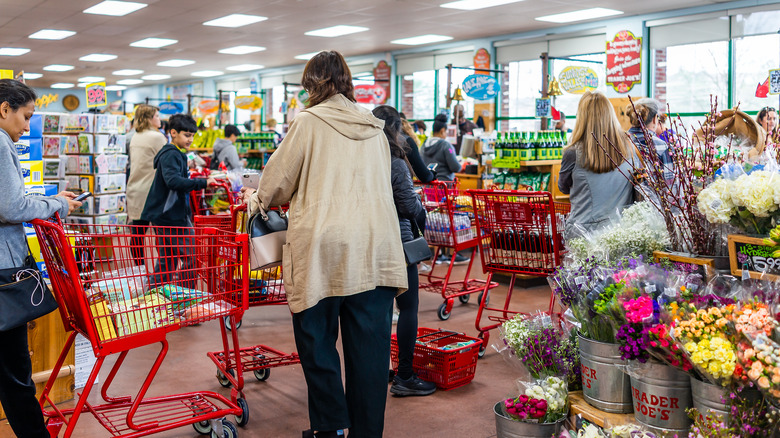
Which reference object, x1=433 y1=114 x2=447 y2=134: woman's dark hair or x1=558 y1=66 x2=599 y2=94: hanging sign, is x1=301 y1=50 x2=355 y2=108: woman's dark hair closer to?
x1=433 y1=114 x2=447 y2=134: woman's dark hair

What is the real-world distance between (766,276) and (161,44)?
14.2 m

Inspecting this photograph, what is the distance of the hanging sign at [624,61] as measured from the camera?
1102 cm

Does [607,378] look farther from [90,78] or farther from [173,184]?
[90,78]

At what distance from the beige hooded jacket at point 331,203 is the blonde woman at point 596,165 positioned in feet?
5.02

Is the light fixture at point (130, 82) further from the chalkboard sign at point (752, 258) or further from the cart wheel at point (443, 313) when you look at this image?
the chalkboard sign at point (752, 258)

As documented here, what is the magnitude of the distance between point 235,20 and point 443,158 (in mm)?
5719

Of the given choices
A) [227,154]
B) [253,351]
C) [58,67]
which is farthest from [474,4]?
[58,67]

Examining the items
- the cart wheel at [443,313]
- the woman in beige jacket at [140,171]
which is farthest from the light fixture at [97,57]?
the cart wheel at [443,313]

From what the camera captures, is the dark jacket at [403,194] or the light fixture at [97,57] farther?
the light fixture at [97,57]

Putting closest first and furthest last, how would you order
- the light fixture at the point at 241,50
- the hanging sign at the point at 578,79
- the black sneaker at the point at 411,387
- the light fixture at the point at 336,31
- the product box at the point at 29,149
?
the black sneaker at the point at 411,387, the product box at the point at 29,149, the hanging sign at the point at 578,79, the light fixture at the point at 336,31, the light fixture at the point at 241,50

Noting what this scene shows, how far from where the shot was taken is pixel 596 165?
3740mm

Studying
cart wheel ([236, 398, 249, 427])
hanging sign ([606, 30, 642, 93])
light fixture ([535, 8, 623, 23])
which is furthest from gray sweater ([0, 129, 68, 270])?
hanging sign ([606, 30, 642, 93])

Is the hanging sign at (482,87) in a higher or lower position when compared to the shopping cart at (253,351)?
higher

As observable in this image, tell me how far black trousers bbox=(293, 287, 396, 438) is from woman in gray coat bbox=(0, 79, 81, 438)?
1.04 m
